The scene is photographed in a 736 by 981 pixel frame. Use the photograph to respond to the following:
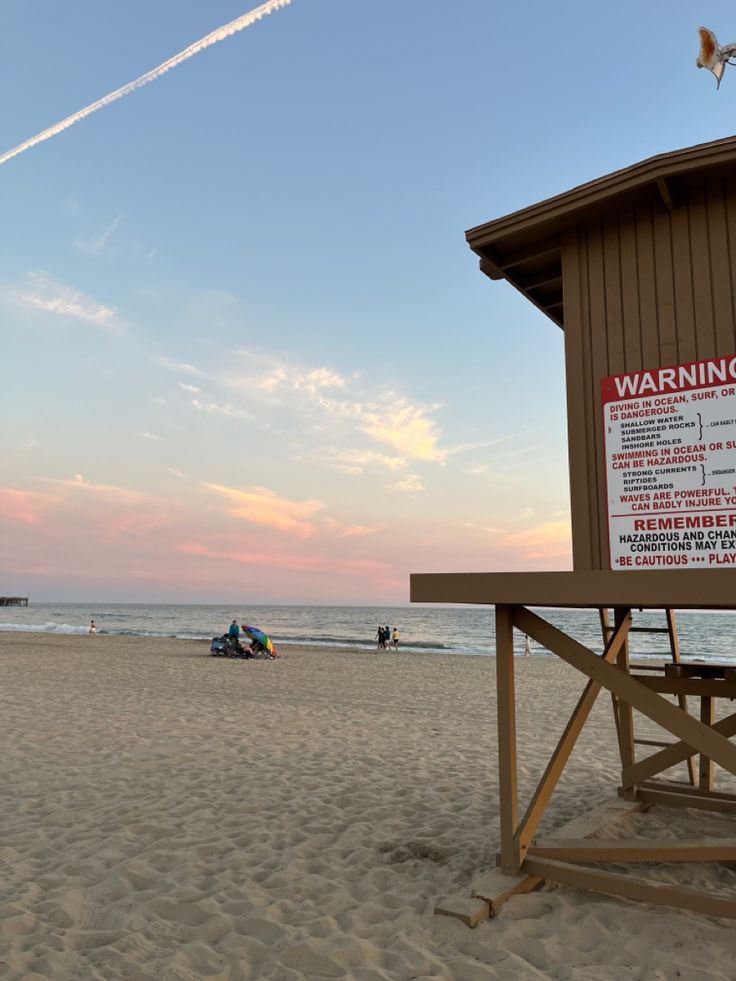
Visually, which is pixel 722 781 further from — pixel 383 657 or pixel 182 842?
pixel 383 657

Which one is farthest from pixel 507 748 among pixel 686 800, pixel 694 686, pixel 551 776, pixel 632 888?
pixel 686 800

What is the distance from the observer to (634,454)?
4688mm

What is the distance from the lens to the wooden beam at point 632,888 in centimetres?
400

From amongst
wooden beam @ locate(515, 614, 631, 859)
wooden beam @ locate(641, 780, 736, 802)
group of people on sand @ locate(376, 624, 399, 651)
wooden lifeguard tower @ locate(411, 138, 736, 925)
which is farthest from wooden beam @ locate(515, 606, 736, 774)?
group of people on sand @ locate(376, 624, 399, 651)

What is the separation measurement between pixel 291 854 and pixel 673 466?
160 inches

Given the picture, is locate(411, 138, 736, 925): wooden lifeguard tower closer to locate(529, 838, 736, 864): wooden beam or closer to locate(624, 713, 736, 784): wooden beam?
locate(529, 838, 736, 864): wooden beam

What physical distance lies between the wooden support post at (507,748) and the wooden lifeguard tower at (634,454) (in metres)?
0.01

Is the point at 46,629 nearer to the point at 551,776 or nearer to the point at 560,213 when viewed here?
the point at 551,776

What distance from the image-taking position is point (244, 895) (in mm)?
4566

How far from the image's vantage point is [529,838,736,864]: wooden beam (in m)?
4.22

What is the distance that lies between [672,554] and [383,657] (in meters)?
24.7

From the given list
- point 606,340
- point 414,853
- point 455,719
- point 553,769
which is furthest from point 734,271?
point 455,719

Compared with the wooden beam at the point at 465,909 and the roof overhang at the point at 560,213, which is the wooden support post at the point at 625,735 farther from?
the roof overhang at the point at 560,213

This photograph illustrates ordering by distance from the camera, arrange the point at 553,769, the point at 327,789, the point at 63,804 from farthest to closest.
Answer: the point at 327,789 → the point at 63,804 → the point at 553,769
